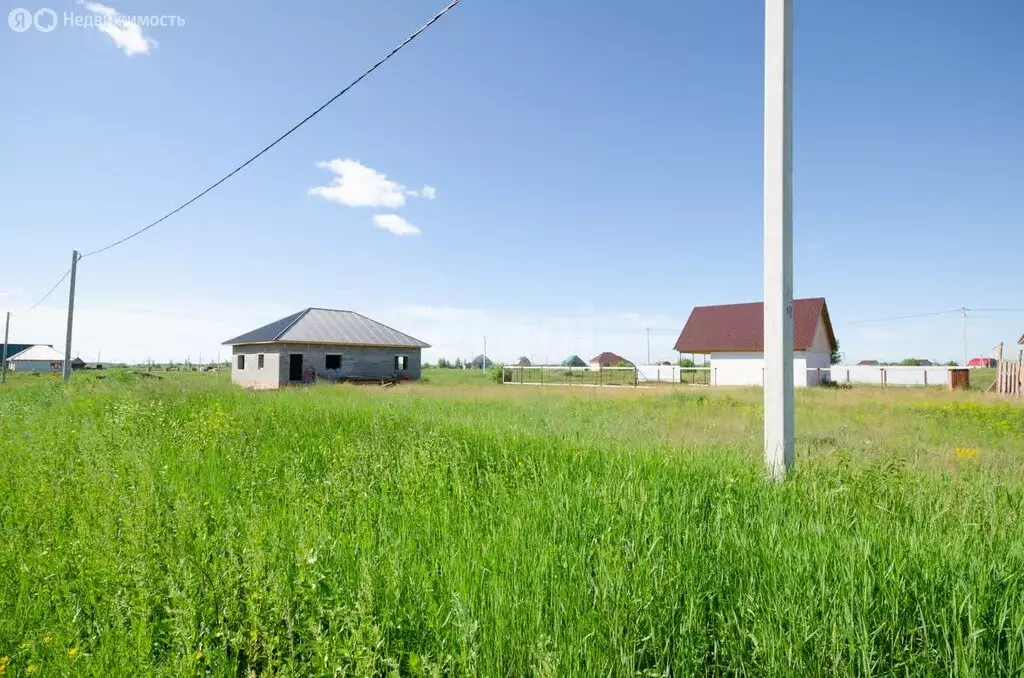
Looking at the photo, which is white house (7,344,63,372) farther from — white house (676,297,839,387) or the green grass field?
the green grass field

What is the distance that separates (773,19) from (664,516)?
4508 millimetres

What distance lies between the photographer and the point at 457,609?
2.16 m

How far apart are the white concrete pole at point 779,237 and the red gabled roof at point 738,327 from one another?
1100 inches

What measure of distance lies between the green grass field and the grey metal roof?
23.8 m

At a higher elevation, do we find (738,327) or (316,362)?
(738,327)

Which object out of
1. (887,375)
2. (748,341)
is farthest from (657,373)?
(887,375)

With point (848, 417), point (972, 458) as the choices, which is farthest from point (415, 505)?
point (848, 417)

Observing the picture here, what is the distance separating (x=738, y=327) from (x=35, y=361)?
89809mm

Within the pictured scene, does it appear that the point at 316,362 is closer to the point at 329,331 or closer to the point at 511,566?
the point at 329,331

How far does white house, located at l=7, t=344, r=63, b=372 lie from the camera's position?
71750mm

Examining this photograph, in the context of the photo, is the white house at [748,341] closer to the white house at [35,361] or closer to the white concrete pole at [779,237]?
the white concrete pole at [779,237]

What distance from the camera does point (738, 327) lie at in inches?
1340

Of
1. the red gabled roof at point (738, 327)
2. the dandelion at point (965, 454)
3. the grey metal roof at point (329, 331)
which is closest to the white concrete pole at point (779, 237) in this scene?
the dandelion at point (965, 454)

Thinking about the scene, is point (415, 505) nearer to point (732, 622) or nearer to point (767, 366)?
point (732, 622)
